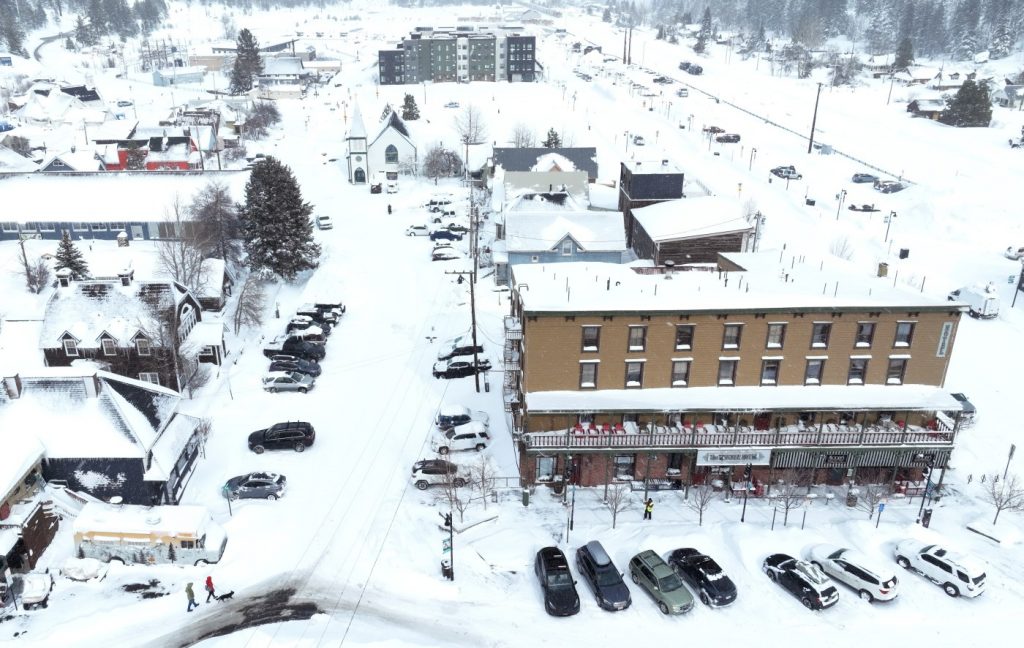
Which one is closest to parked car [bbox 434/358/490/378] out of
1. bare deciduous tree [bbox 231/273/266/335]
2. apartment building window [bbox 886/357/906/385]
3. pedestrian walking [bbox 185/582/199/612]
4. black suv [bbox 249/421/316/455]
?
black suv [bbox 249/421/316/455]

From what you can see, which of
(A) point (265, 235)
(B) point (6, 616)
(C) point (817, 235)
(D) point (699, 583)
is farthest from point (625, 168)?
(B) point (6, 616)

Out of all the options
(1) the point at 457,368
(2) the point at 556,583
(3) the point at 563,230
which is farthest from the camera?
(3) the point at 563,230

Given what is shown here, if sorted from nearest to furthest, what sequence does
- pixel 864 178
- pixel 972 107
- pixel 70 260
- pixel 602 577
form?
pixel 602 577 → pixel 70 260 → pixel 864 178 → pixel 972 107

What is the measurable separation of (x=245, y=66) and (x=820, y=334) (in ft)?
495

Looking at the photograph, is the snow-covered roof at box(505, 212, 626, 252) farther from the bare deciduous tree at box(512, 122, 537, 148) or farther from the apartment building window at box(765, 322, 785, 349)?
the bare deciduous tree at box(512, 122, 537, 148)

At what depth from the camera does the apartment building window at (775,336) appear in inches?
1278

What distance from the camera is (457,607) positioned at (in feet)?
87.8

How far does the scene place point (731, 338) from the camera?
1289 inches

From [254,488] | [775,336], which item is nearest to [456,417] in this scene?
[254,488]

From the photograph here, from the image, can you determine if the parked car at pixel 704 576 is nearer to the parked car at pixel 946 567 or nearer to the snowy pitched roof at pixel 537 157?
the parked car at pixel 946 567

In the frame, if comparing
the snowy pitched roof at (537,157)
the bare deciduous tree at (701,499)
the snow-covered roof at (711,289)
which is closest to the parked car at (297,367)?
the snow-covered roof at (711,289)

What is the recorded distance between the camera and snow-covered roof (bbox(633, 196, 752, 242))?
54.8 metres

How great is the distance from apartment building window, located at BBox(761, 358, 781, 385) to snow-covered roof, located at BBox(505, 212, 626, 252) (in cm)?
2631

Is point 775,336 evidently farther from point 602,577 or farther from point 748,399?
point 602,577
